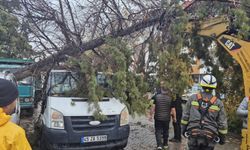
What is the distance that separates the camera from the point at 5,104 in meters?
2.44

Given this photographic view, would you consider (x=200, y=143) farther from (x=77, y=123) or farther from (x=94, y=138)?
(x=77, y=123)

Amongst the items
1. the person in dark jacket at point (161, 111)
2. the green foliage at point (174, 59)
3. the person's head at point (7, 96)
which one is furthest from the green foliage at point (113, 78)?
the person's head at point (7, 96)

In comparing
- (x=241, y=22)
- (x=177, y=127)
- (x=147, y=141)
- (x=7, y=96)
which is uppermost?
(x=241, y=22)

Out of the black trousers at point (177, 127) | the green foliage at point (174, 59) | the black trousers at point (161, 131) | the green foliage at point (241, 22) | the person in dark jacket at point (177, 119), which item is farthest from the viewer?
the black trousers at point (177, 127)

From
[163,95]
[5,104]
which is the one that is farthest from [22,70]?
[5,104]

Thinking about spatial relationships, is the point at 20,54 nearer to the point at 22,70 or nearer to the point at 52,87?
the point at 22,70

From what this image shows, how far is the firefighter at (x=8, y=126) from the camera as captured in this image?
2283 mm

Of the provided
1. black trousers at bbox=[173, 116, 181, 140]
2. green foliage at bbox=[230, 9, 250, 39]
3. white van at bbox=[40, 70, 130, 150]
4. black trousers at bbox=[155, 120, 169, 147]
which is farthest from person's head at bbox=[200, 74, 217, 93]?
black trousers at bbox=[173, 116, 181, 140]

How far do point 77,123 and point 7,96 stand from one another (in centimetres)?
491

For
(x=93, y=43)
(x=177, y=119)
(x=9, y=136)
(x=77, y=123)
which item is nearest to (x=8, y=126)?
(x=9, y=136)

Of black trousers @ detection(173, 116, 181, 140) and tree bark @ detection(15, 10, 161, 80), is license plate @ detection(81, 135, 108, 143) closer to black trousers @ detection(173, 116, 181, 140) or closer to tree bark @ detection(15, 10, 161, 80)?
tree bark @ detection(15, 10, 161, 80)

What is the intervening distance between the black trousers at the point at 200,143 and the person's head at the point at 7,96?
3.70 m

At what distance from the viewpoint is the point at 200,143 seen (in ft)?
18.2

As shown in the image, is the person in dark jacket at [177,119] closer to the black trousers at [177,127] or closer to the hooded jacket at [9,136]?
the black trousers at [177,127]
